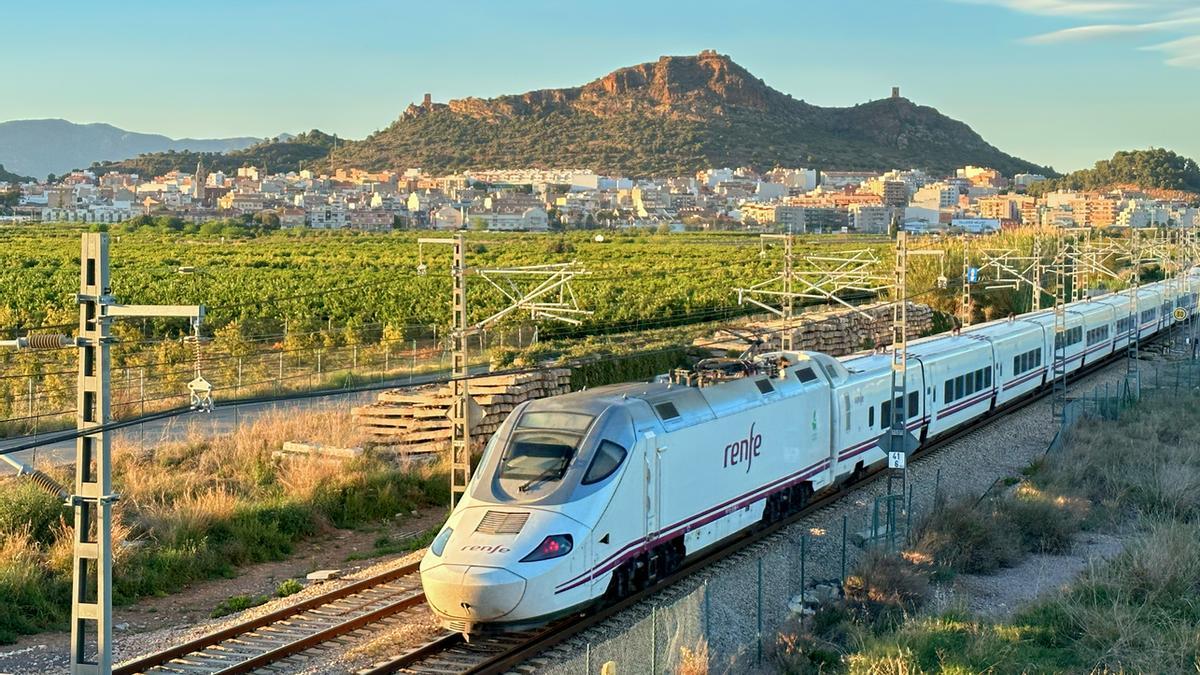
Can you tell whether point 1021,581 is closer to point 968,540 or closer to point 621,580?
point 968,540

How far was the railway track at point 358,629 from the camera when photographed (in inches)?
527

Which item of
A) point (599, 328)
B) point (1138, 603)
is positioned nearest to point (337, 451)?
point (1138, 603)

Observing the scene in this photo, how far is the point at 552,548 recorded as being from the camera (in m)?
13.6

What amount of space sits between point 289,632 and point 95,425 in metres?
4.98

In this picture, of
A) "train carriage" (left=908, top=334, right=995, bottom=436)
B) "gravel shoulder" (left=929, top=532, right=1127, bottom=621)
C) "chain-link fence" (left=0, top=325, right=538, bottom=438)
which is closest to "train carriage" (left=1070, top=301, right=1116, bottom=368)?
"train carriage" (left=908, top=334, right=995, bottom=436)

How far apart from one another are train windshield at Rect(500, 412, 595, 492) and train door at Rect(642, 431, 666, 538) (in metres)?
0.92

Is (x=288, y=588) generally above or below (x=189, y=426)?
below

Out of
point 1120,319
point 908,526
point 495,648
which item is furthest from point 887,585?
point 1120,319

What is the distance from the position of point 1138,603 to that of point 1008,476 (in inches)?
461

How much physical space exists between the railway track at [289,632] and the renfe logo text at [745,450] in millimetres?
4881

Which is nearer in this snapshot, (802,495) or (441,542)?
(441,542)

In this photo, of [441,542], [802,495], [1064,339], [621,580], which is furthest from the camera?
[1064,339]

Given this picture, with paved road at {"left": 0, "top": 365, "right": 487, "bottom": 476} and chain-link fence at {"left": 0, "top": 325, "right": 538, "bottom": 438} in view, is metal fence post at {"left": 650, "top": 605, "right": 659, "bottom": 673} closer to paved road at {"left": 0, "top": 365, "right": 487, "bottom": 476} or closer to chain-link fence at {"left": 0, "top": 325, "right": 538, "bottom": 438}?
paved road at {"left": 0, "top": 365, "right": 487, "bottom": 476}

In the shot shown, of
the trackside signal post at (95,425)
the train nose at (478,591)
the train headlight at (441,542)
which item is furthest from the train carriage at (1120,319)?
the trackside signal post at (95,425)
